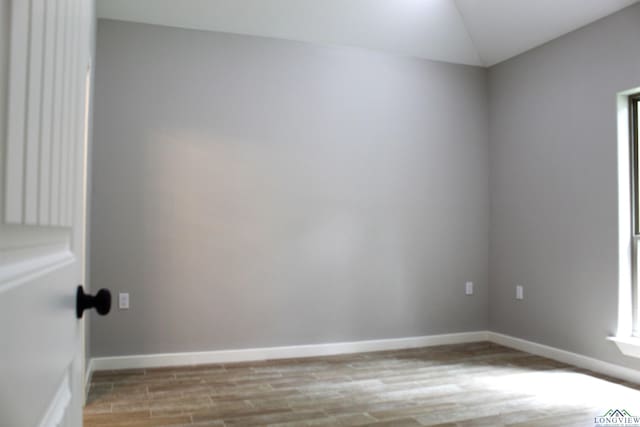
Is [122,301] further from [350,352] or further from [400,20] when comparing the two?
[400,20]

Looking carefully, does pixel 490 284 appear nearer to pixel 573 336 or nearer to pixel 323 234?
pixel 573 336

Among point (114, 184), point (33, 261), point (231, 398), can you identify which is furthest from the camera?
point (114, 184)

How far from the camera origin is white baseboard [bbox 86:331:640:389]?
3.76 meters

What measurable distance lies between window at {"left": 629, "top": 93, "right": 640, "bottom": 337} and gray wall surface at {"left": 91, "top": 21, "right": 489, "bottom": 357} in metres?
1.41

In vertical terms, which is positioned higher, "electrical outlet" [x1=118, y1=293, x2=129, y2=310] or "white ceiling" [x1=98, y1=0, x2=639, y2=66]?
"white ceiling" [x1=98, y1=0, x2=639, y2=66]

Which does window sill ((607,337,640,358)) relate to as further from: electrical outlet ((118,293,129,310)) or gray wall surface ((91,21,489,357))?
electrical outlet ((118,293,129,310))

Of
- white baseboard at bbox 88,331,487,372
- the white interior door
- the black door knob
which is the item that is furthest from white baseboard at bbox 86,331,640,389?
the white interior door

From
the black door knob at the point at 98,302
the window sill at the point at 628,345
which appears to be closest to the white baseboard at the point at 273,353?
the window sill at the point at 628,345

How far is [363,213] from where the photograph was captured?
4504 mm

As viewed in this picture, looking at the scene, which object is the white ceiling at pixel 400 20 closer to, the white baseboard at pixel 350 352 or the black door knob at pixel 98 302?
the white baseboard at pixel 350 352

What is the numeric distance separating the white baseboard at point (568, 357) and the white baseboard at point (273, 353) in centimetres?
24

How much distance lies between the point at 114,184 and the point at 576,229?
352 centimetres

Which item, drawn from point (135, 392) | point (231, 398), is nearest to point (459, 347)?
point (231, 398)

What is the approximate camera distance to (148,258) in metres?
3.90
